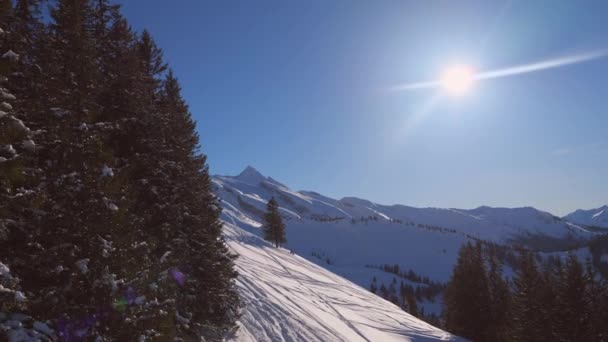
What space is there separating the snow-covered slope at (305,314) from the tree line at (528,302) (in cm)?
632

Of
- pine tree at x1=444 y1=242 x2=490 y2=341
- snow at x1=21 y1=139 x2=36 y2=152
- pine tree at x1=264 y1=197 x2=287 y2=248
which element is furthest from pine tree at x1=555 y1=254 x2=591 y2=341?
pine tree at x1=264 y1=197 x2=287 y2=248

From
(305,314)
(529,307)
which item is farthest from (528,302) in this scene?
(305,314)

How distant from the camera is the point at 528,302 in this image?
2911 cm

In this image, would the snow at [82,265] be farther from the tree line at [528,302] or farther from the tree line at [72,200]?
the tree line at [528,302]

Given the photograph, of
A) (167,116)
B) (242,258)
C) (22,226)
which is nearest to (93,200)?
(22,226)

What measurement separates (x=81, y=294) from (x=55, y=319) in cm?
69

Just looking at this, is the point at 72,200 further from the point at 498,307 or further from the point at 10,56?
the point at 498,307

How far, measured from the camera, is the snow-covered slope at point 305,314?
18.7 meters

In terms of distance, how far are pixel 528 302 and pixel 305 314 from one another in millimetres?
20280

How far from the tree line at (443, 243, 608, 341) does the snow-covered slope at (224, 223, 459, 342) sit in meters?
6.32

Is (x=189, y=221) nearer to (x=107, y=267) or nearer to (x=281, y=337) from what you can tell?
(x=107, y=267)

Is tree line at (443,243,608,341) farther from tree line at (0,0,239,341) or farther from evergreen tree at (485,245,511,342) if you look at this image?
tree line at (0,0,239,341)

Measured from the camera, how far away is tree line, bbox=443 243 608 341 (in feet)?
82.0

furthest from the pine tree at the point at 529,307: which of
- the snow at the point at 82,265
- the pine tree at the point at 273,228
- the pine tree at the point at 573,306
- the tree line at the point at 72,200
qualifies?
the pine tree at the point at 273,228
